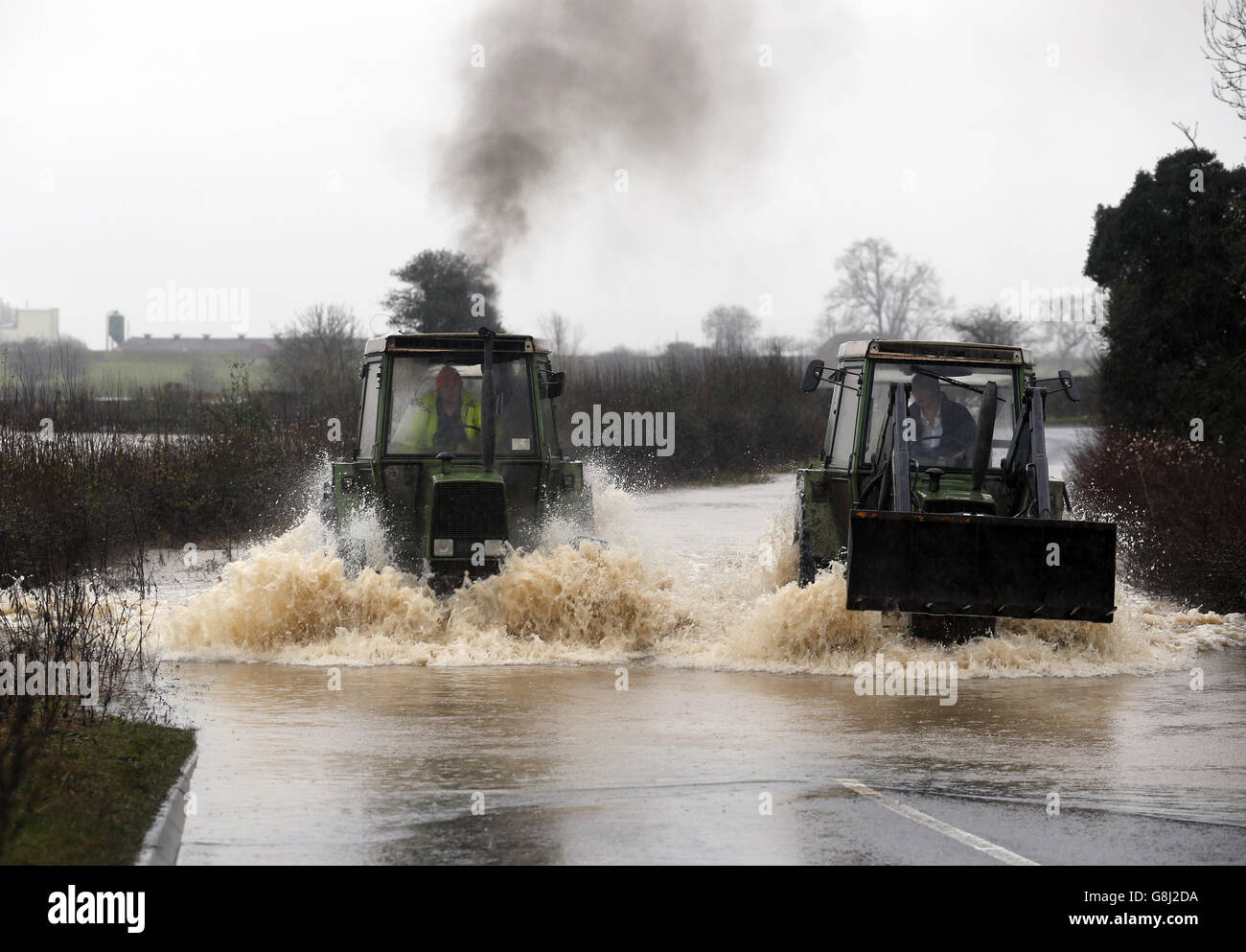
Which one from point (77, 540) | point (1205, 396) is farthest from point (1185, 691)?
point (1205, 396)

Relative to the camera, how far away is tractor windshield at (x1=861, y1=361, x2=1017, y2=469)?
49.0ft

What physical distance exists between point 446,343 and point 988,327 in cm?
6109

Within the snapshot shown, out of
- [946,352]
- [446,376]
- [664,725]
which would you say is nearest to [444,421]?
[446,376]

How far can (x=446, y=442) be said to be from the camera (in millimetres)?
15844

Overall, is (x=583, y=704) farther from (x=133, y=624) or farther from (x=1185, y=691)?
(x=133, y=624)

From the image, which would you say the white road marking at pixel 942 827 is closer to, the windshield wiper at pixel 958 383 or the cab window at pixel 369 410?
the windshield wiper at pixel 958 383

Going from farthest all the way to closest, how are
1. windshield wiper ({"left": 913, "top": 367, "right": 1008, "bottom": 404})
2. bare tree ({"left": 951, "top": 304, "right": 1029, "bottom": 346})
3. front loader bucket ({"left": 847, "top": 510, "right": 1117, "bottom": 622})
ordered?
bare tree ({"left": 951, "top": 304, "right": 1029, "bottom": 346}) < windshield wiper ({"left": 913, "top": 367, "right": 1008, "bottom": 404}) < front loader bucket ({"left": 847, "top": 510, "right": 1117, "bottom": 622})

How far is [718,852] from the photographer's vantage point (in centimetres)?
710

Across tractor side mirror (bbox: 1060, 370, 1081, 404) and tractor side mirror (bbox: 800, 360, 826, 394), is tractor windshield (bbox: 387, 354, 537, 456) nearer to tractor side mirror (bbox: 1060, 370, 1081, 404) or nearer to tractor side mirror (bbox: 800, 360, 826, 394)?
tractor side mirror (bbox: 800, 360, 826, 394)

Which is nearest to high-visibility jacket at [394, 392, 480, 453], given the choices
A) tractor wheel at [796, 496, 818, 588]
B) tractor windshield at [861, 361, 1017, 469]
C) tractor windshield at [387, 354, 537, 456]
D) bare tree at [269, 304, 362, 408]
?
tractor windshield at [387, 354, 537, 456]

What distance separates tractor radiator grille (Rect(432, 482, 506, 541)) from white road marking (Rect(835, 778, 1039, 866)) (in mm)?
6690

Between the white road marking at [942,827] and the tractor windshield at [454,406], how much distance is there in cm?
769

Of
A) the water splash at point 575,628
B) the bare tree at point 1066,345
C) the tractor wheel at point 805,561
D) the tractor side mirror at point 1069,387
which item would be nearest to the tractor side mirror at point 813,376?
the tractor wheel at point 805,561
